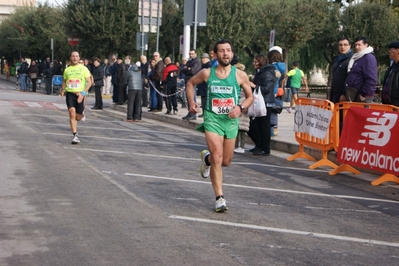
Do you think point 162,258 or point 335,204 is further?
point 335,204

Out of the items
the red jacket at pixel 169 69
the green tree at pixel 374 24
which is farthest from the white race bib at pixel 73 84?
the green tree at pixel 374 24

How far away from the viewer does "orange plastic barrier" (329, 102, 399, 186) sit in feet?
35.1

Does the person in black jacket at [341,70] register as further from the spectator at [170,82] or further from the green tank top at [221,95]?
the spectator at [170,82]

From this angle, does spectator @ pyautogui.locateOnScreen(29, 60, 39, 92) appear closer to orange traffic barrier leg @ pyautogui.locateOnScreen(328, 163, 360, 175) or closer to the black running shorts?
Result: the black running shorts

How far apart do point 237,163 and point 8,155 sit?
386 centimetres

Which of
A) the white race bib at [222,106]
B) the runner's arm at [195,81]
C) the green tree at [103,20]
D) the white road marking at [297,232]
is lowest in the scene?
the white road marking at [297,232]

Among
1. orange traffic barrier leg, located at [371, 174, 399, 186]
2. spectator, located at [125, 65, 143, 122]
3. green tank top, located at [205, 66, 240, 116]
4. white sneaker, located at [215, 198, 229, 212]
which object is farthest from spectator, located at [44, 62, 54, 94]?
white sneaker, located at [215, 198, 229, 212]

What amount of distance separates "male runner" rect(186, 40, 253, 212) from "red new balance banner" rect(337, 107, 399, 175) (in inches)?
131

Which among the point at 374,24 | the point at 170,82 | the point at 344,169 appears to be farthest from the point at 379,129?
the point at 374,24

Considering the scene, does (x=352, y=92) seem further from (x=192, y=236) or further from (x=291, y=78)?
(x=291, y=78)

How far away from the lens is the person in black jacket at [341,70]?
1288cm

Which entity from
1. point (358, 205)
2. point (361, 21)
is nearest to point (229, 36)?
point (361, 21)

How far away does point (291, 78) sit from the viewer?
87.9ft

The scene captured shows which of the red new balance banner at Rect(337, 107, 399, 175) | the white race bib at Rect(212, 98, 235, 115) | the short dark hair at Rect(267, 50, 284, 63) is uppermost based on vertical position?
the short dark hair at Rect(267, 50, 284, 63)
